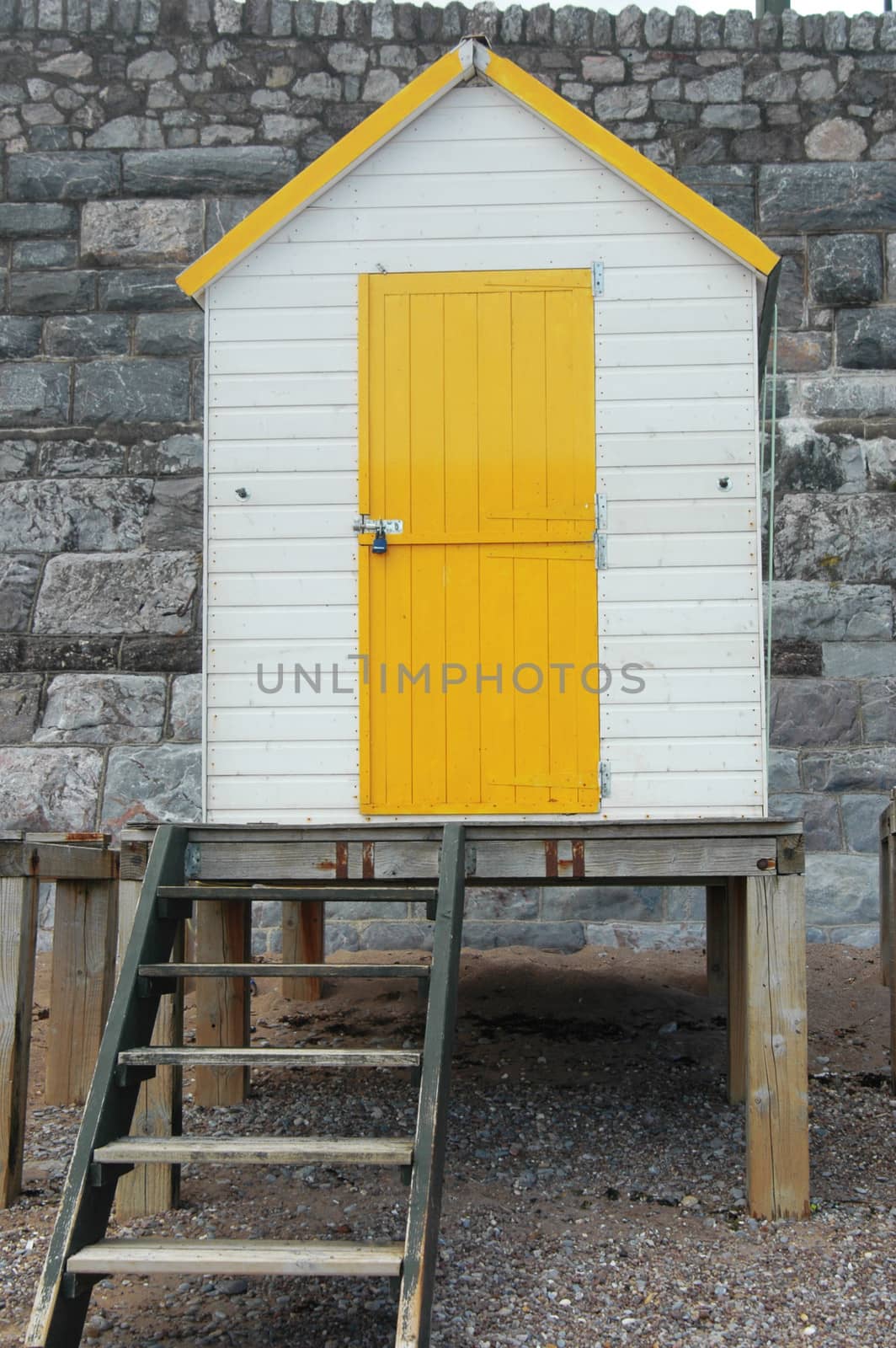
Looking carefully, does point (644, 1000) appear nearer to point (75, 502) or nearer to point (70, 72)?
point (75, 502)

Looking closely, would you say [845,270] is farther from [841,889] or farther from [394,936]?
[394,936]

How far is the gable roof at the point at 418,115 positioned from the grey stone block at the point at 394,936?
13.2 ft

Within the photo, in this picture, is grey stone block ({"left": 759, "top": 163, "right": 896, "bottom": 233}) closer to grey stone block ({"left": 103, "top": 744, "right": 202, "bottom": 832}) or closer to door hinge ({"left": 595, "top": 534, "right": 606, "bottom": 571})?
door hinge ({"left": 595, "top": 534, "right": 606, "bottom": 571})

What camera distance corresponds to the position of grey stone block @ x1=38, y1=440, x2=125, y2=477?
804 cm

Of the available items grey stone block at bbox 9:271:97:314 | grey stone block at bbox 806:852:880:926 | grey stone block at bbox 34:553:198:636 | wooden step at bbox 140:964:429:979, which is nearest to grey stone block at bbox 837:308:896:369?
grey stone block at bbox 806:852:880:926

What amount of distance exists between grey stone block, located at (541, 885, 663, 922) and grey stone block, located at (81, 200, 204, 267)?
447 cm

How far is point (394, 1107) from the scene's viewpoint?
17.5 feet

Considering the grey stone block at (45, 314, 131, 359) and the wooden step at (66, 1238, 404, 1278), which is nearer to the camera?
the wooden step at (66, 1238, 404, 1278)

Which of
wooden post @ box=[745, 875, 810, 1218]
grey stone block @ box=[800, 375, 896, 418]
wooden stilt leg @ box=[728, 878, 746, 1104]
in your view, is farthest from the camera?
grey stone block @ box=[800, 375, 896, 418]

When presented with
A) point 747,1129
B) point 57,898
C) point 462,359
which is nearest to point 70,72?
point 462,359

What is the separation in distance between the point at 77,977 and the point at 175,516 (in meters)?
3.45

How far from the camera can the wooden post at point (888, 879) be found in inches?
210

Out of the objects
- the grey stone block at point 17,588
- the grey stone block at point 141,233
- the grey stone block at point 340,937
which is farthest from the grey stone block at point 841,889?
the grey stone block at point 141,233

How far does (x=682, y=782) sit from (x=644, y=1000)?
2.39 metres
